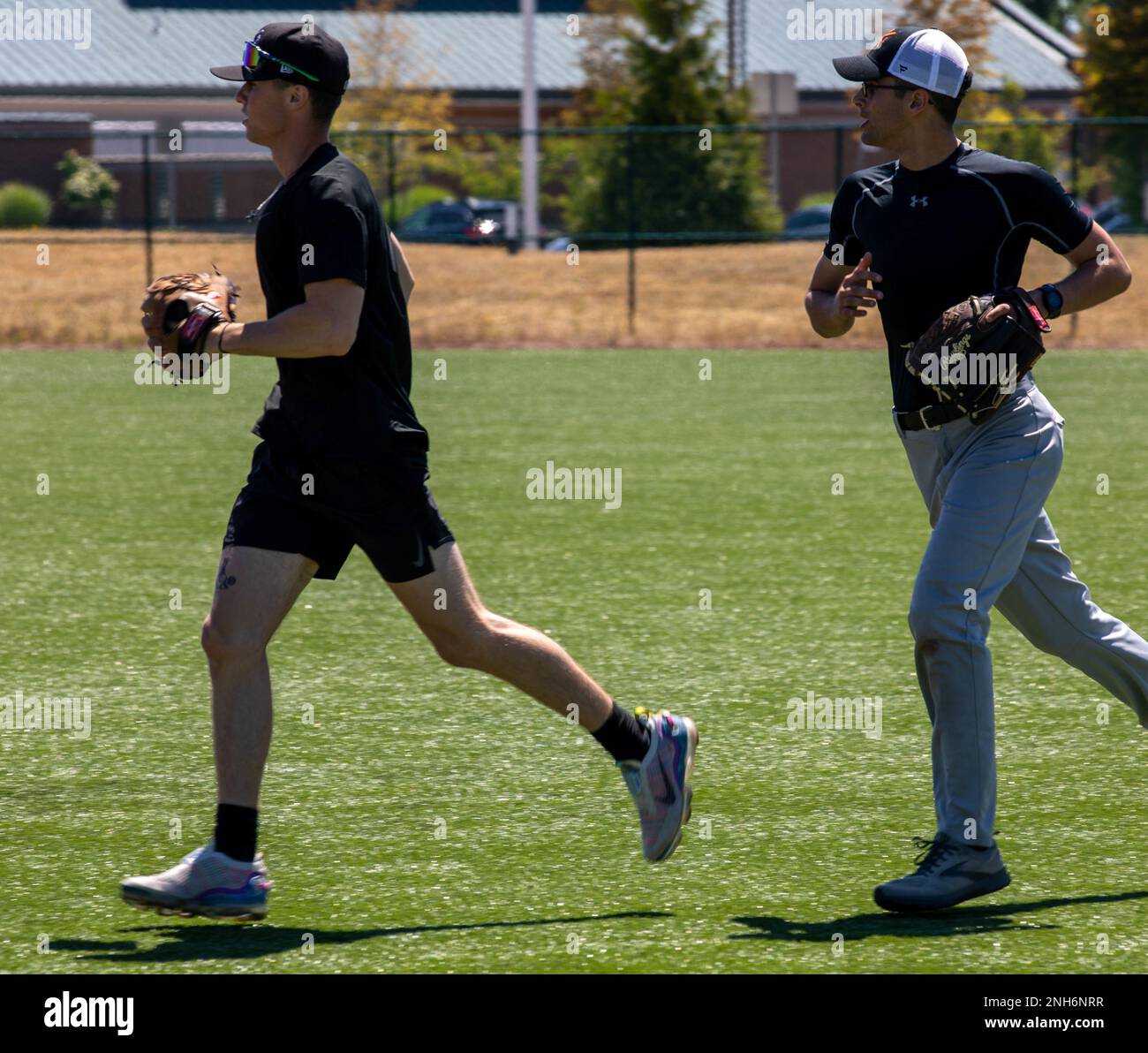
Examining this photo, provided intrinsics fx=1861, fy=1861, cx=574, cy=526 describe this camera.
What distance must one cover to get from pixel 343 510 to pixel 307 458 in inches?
6.2

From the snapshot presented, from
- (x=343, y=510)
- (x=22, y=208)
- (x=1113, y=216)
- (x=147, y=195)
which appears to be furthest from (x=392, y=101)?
(x=343, y=510)

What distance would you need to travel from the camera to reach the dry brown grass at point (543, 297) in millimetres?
24781

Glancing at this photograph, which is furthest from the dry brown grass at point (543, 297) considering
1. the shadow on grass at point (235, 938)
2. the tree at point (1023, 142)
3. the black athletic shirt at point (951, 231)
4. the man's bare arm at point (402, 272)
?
the shadow on grass at point (235, 938)

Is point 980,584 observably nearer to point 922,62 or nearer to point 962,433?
point 962,433

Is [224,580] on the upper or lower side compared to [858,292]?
lower

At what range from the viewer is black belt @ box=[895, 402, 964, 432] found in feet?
15.7

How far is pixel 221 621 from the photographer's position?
4551 millimetres

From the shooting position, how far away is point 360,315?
4.57m

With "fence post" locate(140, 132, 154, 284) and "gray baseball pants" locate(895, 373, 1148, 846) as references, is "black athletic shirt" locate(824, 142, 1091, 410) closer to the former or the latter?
"gray baseball pants" locate(895, 373, 1148, 846)

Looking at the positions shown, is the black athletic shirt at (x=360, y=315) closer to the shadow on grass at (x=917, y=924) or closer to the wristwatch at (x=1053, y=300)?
the shadow on grass at (x=917, y=924)

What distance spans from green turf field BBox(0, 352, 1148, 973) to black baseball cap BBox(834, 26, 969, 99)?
204cm

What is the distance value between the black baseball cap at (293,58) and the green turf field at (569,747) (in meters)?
2.03

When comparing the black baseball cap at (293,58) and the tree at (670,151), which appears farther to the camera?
the tree at (670,151)

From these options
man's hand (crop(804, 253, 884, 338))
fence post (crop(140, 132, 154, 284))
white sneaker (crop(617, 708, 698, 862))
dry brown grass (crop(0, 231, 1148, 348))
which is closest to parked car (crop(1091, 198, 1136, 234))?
dry brown grass (crop(0, 231, 1148, 348))
